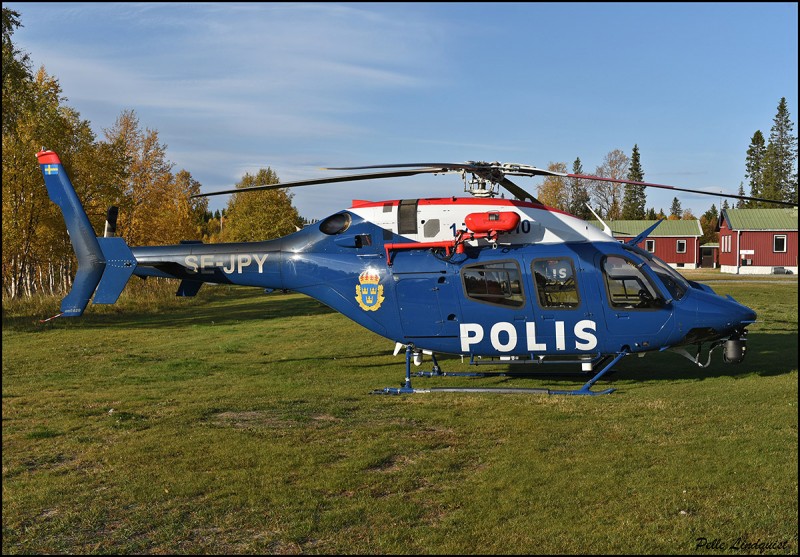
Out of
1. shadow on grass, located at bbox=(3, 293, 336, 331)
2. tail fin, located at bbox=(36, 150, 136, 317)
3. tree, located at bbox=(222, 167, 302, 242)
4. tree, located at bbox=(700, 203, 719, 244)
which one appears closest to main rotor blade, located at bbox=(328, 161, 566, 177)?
tail fin, located at bbox=(36, 150, 136, 317)

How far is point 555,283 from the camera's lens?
10.9 meters

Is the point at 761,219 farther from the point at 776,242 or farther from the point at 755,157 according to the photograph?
the point at 755,157

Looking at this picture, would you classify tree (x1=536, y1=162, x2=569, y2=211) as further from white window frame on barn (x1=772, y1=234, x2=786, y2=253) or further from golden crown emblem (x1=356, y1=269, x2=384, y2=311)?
golden crown emblem (x1=356, y1=269, x2=384, y2=311)

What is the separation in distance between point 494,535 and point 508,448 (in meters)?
2.45

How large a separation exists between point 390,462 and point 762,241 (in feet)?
174

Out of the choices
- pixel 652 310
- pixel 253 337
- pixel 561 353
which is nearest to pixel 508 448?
pixel 561 353

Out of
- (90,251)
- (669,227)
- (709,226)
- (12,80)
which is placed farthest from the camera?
(709,226)

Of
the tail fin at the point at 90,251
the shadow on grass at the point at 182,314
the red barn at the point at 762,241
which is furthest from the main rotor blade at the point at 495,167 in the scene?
the red barn at the point at 762,241

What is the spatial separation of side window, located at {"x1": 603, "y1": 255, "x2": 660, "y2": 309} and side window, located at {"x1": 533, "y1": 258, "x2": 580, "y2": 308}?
59 cm

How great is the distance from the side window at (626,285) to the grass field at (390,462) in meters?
1.61

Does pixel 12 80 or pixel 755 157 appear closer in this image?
pixel 12 80

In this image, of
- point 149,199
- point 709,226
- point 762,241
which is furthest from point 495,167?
point 709,226

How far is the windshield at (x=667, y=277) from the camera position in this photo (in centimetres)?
1077

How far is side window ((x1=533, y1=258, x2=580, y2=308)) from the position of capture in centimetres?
1088
